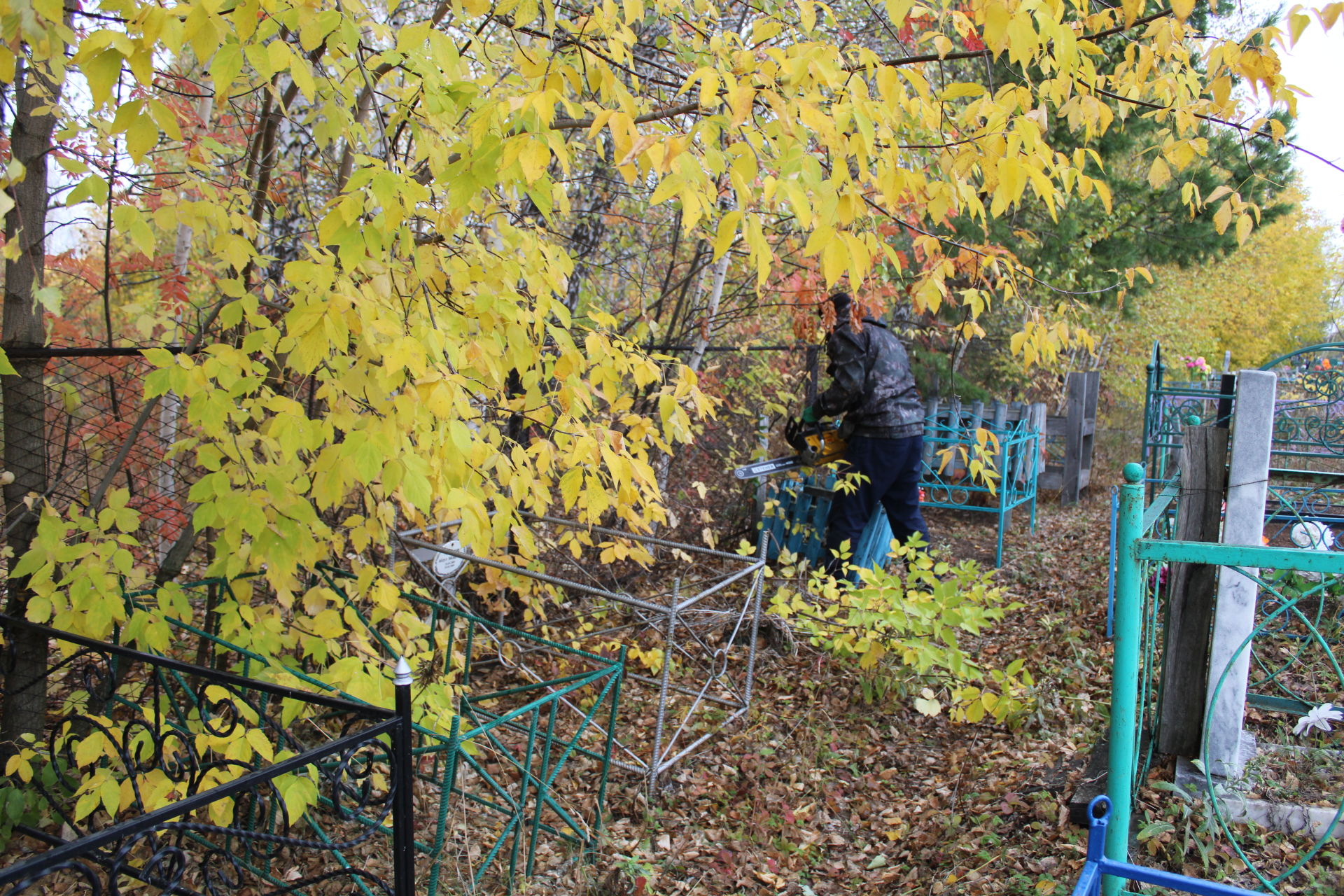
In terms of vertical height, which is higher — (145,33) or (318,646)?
(145,33)

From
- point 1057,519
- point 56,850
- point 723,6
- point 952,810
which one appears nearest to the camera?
point 56,850

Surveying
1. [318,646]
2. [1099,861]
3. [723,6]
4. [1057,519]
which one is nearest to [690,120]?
[723,6]

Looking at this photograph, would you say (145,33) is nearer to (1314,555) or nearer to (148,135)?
(148,135)

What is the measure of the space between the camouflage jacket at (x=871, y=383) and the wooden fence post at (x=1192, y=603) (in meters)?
2.84

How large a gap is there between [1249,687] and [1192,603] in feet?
4.08

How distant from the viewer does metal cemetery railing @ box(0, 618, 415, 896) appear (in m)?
1.57

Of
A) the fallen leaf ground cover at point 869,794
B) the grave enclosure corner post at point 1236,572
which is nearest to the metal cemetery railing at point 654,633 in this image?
the fallen leaf ground cover at point 869,794

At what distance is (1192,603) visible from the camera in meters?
2.99

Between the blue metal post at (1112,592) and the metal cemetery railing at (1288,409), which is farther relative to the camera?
the metal cemetery railing at (1288,409)

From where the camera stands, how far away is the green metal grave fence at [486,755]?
9.61ft

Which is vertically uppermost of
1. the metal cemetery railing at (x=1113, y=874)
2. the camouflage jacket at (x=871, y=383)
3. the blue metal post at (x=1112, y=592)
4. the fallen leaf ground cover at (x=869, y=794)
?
the camouflage jacket at (x=871, y=383)

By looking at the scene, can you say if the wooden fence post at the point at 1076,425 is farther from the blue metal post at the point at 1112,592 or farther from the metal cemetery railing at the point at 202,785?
the metal cemetery railing at the point at 202,785

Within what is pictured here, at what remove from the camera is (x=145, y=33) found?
5.83ft

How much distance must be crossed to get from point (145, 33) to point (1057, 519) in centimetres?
906
